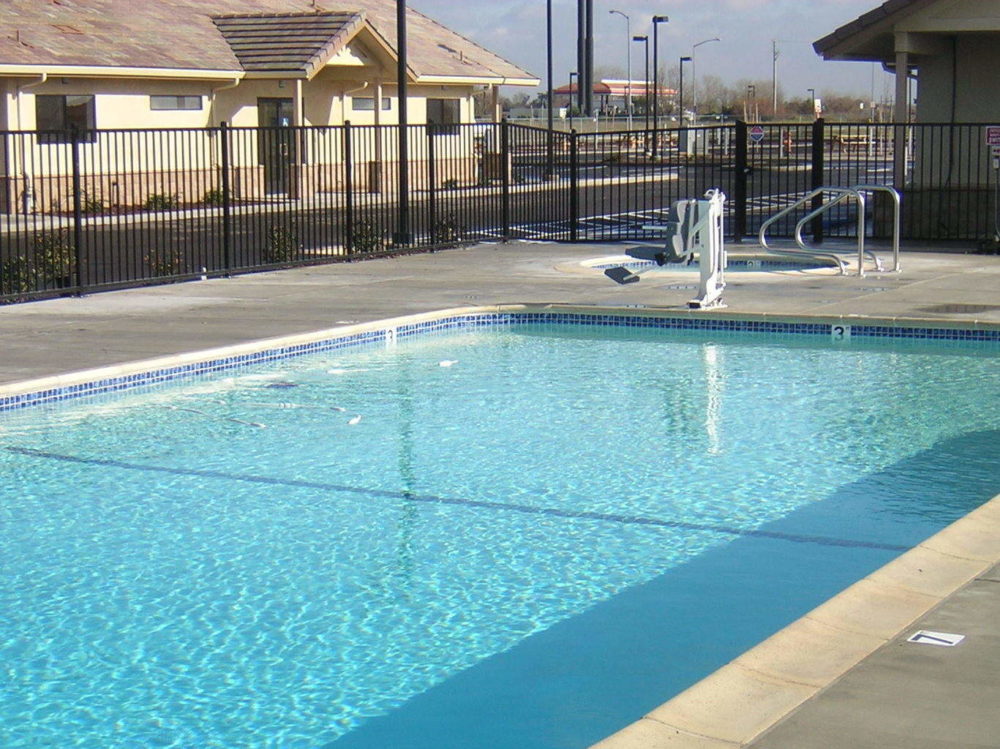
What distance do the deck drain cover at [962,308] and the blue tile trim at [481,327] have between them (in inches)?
36.6

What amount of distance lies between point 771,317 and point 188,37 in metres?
25.9

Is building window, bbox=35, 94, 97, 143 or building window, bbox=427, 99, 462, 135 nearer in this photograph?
building window, bbox=35, 94, 97, 143

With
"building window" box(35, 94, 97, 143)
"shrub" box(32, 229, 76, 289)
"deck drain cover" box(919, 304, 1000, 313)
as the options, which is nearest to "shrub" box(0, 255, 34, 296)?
"shrub" box(32, 229, 76, 289)

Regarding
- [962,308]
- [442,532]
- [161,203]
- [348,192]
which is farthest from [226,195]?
[161,203]

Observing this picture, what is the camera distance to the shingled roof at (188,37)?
32.3 metres

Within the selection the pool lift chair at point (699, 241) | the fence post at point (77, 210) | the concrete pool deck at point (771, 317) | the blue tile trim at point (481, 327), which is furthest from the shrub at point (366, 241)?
the pool lift chair at point (699, 241)

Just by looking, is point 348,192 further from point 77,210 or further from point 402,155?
point 77,210

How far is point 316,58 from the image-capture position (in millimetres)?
36719

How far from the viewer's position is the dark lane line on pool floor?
802 centimetres

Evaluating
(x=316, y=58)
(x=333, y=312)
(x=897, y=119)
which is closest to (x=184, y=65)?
(x=316, y=58)

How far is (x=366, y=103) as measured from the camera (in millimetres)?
42250

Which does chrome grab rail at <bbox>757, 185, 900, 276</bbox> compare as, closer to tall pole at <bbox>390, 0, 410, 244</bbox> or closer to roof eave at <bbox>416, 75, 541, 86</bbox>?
tall pole at <bbox>390, 0, 410, 244</bbox>

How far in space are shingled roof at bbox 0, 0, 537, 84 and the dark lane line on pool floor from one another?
22.1 m

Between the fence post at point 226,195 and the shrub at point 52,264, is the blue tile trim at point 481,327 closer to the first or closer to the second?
the fence post at point 226,195
